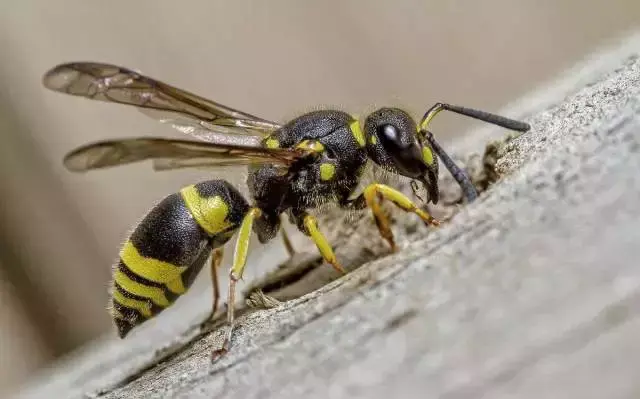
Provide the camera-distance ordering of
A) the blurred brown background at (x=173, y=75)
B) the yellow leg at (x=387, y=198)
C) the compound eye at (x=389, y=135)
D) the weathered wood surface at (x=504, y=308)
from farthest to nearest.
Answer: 1. the blurred brown background at (x=173, y=75)
2. the compound eye at (x=389, y=135)
3. the yellow leg at (x=387, y=198)
4. the weathered wood surface at (x=504, y=308)

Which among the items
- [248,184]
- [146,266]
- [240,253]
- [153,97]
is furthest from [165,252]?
[153,97]

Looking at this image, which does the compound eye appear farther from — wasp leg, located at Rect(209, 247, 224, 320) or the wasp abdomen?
wasp leg, located at Rect(209, 247, 224, 320)

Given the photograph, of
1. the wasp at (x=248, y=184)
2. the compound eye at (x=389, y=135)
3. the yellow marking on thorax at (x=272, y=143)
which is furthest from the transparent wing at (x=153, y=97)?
the compound eye at (x=389, y=135)

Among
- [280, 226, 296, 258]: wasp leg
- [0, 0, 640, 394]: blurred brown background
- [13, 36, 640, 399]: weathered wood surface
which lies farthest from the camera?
[0, 0, 640, 394]: blurred brown background

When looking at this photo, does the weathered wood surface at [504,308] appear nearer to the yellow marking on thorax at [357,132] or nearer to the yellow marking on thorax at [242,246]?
the yellow marking on thorax at [242,246]

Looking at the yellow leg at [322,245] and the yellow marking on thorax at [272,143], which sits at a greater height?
the yellow marking on thorax at [272,143]

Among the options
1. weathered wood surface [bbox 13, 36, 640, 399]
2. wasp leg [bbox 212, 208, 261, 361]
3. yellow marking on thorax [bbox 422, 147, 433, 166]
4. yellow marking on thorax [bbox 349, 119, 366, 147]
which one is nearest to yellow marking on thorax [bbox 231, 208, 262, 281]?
wasp leg [bbox 212, 208, 261, 361]
